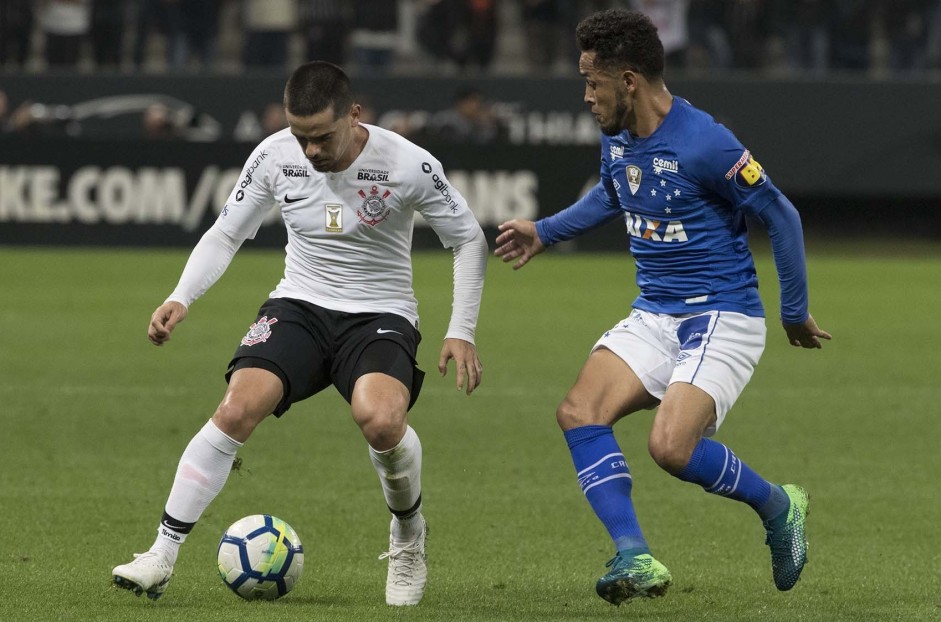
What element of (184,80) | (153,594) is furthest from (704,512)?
(184,80)

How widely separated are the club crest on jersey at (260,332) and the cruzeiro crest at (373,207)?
1.61 ft

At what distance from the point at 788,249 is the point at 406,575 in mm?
1739

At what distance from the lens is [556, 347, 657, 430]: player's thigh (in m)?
5.52

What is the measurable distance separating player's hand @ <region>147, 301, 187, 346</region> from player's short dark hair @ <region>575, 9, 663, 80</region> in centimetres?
167

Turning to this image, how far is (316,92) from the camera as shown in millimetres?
5488

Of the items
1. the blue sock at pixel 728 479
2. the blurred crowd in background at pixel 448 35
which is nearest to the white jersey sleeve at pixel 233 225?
the blue sock at pixel 728 479

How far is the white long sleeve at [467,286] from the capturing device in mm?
5797

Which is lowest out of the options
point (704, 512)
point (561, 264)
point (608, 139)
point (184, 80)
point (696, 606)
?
point (561, 264)

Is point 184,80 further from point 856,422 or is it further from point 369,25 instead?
point 856,422

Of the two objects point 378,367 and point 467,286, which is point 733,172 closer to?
point 467,286

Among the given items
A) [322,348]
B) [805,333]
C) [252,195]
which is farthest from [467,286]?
[805,333]

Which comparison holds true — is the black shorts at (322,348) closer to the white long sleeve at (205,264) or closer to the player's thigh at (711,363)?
the white long sleeve at (205,264)

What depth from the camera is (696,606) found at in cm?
552

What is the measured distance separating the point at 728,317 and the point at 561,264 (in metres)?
13.6
